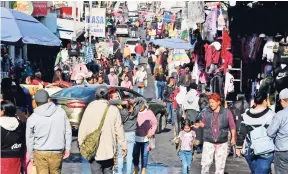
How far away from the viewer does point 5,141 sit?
8.38 meters

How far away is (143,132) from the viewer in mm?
11945

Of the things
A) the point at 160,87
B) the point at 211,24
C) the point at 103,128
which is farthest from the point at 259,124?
the point at 160,87

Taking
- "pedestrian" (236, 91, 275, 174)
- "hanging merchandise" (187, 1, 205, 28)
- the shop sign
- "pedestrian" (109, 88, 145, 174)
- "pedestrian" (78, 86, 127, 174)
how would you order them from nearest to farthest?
"pedestrian" (78, 86, 127, 174) < "pedestrian" (236, 91, 275, 174) < "pedestrian" (109, 88, 145, 174) < "hanging merchandise" (187, 1, 205, 28) < the shop sign

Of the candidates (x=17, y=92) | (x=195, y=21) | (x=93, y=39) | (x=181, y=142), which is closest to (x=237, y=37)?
(x=195, y=21)

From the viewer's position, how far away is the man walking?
8828 mm

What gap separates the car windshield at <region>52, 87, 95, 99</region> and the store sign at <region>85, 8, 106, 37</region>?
1735 centimetres

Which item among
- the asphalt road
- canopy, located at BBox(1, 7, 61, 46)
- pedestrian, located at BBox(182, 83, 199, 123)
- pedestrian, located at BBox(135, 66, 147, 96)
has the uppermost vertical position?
canopy, located at BBox(1, 7, 61, 46)

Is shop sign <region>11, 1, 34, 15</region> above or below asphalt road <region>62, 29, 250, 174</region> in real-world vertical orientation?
above

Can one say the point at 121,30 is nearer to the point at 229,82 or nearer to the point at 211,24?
the point at 211,24

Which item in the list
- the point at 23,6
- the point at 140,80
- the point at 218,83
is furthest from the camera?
the point at 140,80

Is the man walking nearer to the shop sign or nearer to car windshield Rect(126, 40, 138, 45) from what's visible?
the shop sign

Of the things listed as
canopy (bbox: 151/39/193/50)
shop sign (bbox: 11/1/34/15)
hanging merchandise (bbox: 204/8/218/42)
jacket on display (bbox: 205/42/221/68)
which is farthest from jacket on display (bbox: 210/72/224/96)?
shop sign (bbox: 11/1/34/15)

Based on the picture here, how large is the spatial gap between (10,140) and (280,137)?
3.73 m

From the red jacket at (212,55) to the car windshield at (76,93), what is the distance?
330 centimetres
